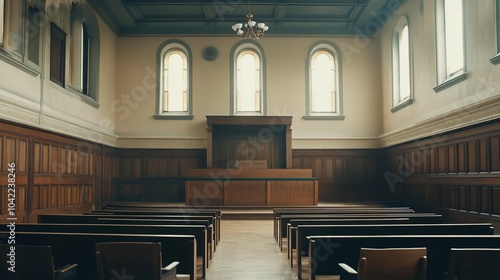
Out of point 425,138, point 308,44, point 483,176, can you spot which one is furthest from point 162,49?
point 483,176

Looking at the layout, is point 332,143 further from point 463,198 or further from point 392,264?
point 392,264

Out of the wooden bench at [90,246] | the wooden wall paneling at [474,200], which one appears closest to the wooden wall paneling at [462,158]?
the wooden wall paneling at [474,200]

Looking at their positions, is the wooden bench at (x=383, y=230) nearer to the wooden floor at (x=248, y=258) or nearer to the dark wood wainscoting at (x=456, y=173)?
the wooden floor at (x=248, y=258)

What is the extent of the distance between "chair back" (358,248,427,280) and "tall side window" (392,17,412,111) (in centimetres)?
1075

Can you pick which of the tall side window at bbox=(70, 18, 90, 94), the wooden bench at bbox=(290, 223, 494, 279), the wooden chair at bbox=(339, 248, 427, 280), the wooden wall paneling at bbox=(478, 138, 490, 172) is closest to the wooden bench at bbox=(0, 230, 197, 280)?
the wooden bench at bbox=(290, 223, 494, 279)

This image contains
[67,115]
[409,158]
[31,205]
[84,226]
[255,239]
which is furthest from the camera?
[409,158]

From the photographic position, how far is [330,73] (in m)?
16.8

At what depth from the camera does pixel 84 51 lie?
46.7 feet

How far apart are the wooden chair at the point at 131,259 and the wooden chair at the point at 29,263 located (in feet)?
1.17

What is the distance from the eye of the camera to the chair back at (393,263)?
3.42 meters

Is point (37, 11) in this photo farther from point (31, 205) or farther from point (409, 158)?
point (409, 158)

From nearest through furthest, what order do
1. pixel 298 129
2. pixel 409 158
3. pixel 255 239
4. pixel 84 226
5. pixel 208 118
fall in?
1. pixel 84 226
2. pixel 255 239
3. pixel 409 158
4. pixel 208 118
5. pixel 298 129

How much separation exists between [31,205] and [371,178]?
10.8m

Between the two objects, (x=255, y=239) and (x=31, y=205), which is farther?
(x=31, y=205)
